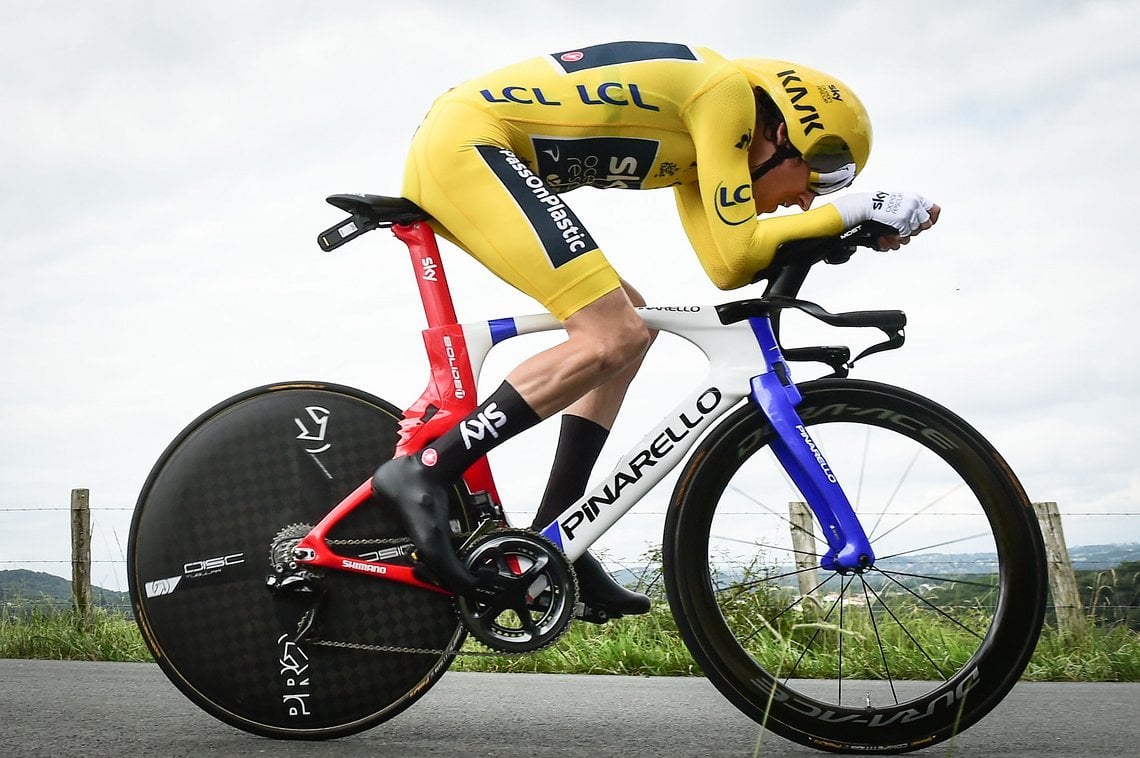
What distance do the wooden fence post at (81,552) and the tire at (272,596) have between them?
608 centimetres

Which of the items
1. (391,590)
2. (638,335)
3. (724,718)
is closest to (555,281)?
(638,335)

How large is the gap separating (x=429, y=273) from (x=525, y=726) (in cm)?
144

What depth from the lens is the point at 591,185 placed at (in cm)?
314

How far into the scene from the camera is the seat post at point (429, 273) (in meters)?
2.93

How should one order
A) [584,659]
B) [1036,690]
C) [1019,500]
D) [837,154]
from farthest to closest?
1. [584,659]
2. [1036,690]
3. [837,154]
4. [1019,500]

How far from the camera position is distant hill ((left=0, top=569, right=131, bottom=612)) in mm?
8039

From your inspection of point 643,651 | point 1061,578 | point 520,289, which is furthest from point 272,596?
point 1061,578

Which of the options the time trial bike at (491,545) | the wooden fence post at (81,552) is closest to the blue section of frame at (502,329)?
the time trial bike at (491,545)

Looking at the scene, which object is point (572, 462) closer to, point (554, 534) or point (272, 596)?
point (554, 534)

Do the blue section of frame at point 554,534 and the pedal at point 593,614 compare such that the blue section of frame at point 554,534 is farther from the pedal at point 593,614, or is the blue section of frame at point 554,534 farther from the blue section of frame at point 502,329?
the blue section of frame at point 502,329

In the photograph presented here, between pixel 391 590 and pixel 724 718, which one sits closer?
pixel 391 590

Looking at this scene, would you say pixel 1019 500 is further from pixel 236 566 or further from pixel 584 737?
pixel 236 566

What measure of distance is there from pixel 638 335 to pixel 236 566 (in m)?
1.34

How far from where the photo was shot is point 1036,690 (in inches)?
184
